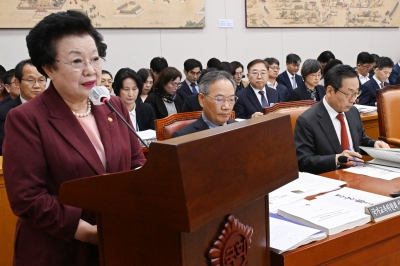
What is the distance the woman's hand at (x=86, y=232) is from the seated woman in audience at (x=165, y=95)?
3687mm

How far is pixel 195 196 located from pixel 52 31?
0.69 m

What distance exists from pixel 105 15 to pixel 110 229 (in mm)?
5570

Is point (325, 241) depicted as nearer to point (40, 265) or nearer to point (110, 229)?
point (110, 229)

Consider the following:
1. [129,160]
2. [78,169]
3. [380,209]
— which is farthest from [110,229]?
[380,209]

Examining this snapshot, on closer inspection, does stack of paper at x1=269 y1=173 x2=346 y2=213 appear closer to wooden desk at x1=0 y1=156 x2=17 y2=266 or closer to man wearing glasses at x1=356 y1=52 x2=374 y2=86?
wooden desk at x1=0 y1=156 x2=17 y2=266

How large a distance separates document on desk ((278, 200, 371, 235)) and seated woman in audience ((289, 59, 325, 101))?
147 inches

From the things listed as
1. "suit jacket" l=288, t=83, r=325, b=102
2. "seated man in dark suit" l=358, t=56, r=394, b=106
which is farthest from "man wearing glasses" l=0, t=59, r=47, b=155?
"seated man in dark suit" l=358, t=56, r=394, b=106

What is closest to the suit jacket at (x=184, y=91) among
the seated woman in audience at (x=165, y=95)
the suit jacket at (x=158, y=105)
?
the seated woman in audience at (x=165, y=95)

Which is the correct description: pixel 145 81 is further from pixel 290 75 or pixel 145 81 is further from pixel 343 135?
pixel 343 135

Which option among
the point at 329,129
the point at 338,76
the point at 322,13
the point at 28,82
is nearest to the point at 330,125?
the point at 329,129

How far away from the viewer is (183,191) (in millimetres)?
808

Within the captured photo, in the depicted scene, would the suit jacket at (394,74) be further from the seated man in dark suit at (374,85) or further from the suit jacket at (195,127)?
the suit jacket at (195,127)

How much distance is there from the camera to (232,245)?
1.01m

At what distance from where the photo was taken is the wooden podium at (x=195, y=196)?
2.72ft
